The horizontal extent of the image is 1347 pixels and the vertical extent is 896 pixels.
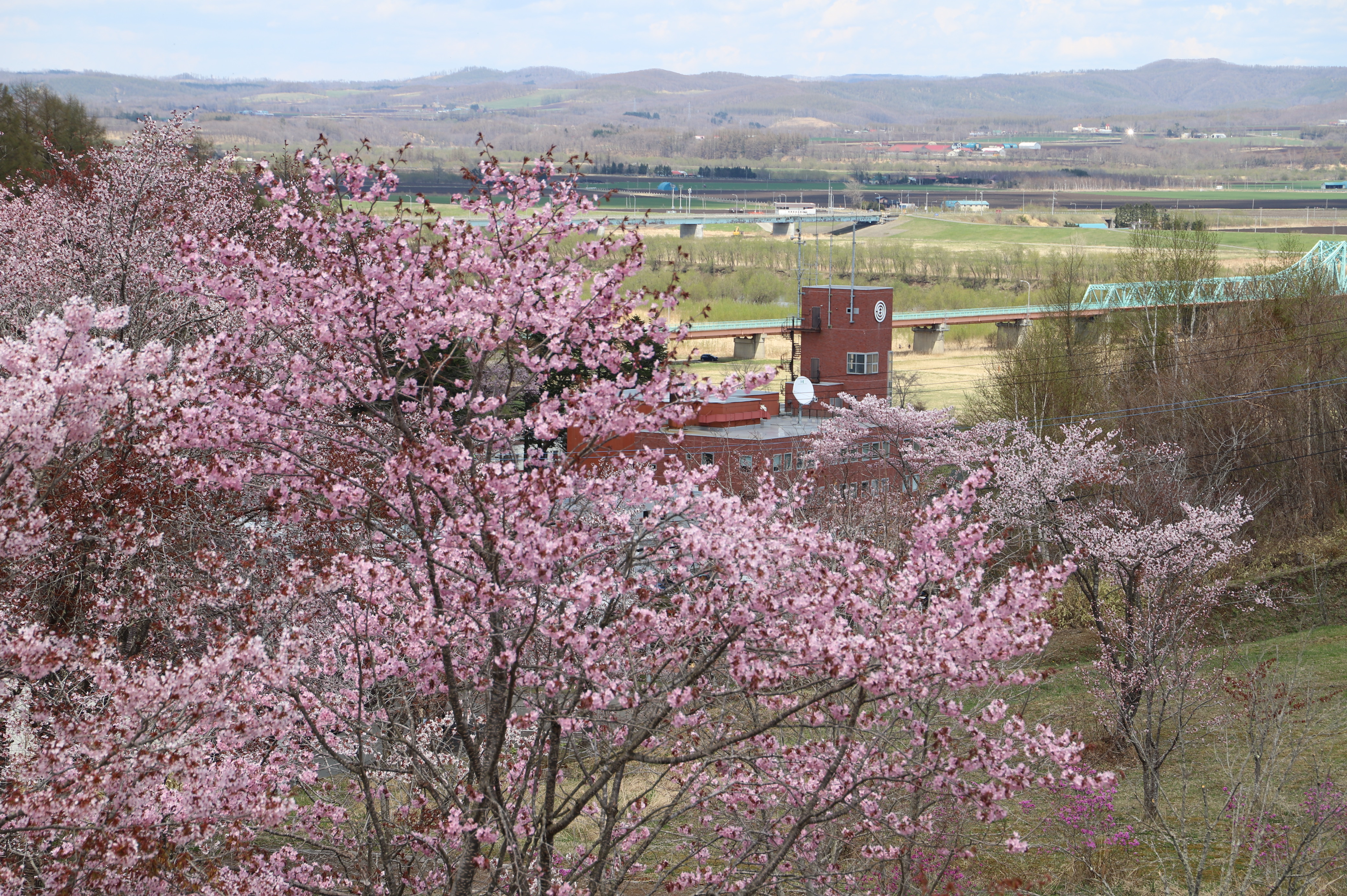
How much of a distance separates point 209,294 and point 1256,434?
3141 cm

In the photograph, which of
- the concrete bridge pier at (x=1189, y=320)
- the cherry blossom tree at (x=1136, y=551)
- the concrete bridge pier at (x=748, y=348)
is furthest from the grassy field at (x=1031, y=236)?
the cherry blossom tree at (x=1136, y=551)

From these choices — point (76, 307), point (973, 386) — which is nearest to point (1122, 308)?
point (973, 386)

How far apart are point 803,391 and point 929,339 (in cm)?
4877

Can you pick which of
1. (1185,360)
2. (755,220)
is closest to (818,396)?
(1185,360)

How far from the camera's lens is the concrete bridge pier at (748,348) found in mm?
78250

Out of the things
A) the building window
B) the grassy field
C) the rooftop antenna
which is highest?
the grassy field

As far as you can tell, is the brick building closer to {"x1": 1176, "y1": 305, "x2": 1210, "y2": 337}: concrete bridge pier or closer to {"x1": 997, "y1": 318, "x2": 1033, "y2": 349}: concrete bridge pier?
{"x1": 1176, "y1": 305, "x2": 1210, "y2": 337}: concrete bridge pier

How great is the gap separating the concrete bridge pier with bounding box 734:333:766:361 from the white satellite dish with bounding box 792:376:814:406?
3944 centimetres

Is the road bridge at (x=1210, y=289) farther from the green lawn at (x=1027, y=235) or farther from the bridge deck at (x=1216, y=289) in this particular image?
the green lawn at (x=1027, y=235)

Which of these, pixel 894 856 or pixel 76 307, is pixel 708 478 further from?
pixel 76 307

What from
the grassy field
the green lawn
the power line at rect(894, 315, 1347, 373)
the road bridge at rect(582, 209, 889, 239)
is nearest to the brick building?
the power line at rect(894, 315, 1347, 373)

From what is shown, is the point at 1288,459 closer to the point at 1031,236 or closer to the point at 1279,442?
the point at 1279,442

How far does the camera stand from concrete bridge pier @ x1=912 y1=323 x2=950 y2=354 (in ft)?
275

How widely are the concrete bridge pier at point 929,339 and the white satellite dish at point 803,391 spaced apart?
46809 millimetres
